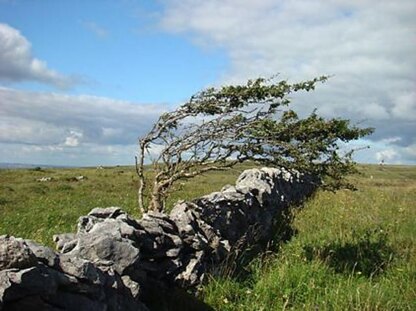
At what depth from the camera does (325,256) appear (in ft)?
37.9

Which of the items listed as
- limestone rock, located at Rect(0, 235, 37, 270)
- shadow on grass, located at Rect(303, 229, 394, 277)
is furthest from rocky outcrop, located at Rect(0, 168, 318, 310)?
shadow on grass, located at Rect(303, 229, 394, 277)

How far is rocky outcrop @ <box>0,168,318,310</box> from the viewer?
16.6ft

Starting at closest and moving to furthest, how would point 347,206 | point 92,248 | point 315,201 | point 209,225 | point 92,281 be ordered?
point 92,281
point 92,248
point 209,225
point 347,206
point 315,201

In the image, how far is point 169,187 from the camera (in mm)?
12781

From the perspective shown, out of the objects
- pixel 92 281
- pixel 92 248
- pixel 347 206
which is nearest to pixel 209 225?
pixel 92 248

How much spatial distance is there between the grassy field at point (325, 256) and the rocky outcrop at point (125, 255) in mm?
669

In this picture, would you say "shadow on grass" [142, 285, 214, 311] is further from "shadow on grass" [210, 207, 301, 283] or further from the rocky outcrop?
"shadow on grass" [210, 207, 301, 283]

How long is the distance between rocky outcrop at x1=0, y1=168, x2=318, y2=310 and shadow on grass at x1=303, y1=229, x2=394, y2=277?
171cm

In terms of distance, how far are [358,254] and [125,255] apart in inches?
249

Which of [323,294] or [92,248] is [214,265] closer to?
[323,294]

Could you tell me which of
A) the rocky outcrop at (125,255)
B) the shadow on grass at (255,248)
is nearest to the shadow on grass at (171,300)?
the rocky outcrop at (125,255)

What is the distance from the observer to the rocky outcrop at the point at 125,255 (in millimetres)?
5047

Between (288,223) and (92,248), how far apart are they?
10085 millimetres

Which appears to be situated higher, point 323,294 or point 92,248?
point 92,248
